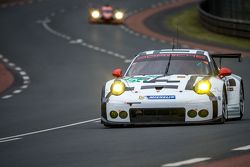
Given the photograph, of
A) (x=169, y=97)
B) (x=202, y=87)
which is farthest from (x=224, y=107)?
(x=169, y=97)

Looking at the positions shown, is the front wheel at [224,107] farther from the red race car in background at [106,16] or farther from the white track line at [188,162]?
the red race car in background at [106,16]

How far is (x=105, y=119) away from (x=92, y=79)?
1476 centimetres

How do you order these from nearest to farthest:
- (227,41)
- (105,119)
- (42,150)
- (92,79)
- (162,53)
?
1. (42,150)
2. (105,119)
3. (162,53)
4. (92,79)
5. (227,41)

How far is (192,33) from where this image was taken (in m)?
49.9

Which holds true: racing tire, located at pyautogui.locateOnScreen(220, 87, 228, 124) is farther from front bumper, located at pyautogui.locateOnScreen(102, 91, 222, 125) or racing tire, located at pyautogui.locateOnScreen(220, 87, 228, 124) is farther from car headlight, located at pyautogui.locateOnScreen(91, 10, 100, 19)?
car headlight, located at pyautogui.locateOnScreen(91, 10, 100, 19)

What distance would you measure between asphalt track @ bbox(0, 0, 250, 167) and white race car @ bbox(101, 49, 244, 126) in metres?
0.28

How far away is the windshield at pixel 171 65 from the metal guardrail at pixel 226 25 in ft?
85.7

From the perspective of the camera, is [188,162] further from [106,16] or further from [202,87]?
[106,16]

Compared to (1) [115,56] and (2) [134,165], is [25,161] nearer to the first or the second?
(2) [134,165]

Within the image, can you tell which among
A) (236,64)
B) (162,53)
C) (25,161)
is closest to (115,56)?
(236,64)

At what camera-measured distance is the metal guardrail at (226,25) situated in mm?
45756

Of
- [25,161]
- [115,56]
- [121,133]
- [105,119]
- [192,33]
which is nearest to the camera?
[25,161]

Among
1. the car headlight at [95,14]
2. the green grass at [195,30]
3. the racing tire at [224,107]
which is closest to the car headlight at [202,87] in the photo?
the racing tire at [224,107]

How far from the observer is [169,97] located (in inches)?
675
